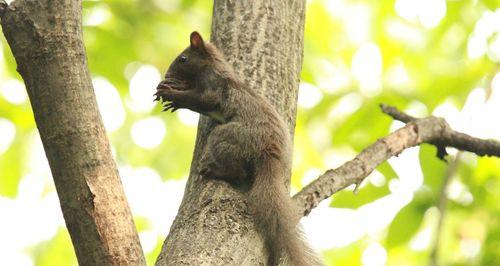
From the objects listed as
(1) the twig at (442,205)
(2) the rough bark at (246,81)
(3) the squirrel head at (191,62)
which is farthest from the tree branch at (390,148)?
(3) the squirrel head at (191,62)

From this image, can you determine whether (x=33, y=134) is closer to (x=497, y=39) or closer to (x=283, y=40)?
(x=283, y=40)

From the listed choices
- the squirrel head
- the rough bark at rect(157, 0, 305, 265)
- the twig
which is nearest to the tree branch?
the twig

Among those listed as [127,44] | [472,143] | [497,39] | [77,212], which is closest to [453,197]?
[472,143]

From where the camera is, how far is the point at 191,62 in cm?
474

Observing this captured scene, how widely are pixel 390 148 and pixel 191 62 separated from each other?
4.66 ft

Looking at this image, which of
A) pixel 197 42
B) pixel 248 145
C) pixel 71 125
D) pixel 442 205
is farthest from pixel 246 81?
pixel 71 125

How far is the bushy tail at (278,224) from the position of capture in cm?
325

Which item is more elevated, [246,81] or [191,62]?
[191,62]

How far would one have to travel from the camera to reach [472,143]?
180 inches

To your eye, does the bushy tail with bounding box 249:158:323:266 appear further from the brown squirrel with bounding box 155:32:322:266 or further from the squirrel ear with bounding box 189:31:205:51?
the squirrel ear with bounding box 189:31:205:51

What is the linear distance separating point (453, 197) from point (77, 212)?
10.5 feet

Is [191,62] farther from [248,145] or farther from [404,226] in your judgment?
[404,226]

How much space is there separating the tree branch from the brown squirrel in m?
0.17

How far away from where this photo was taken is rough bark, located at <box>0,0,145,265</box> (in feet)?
8.32
